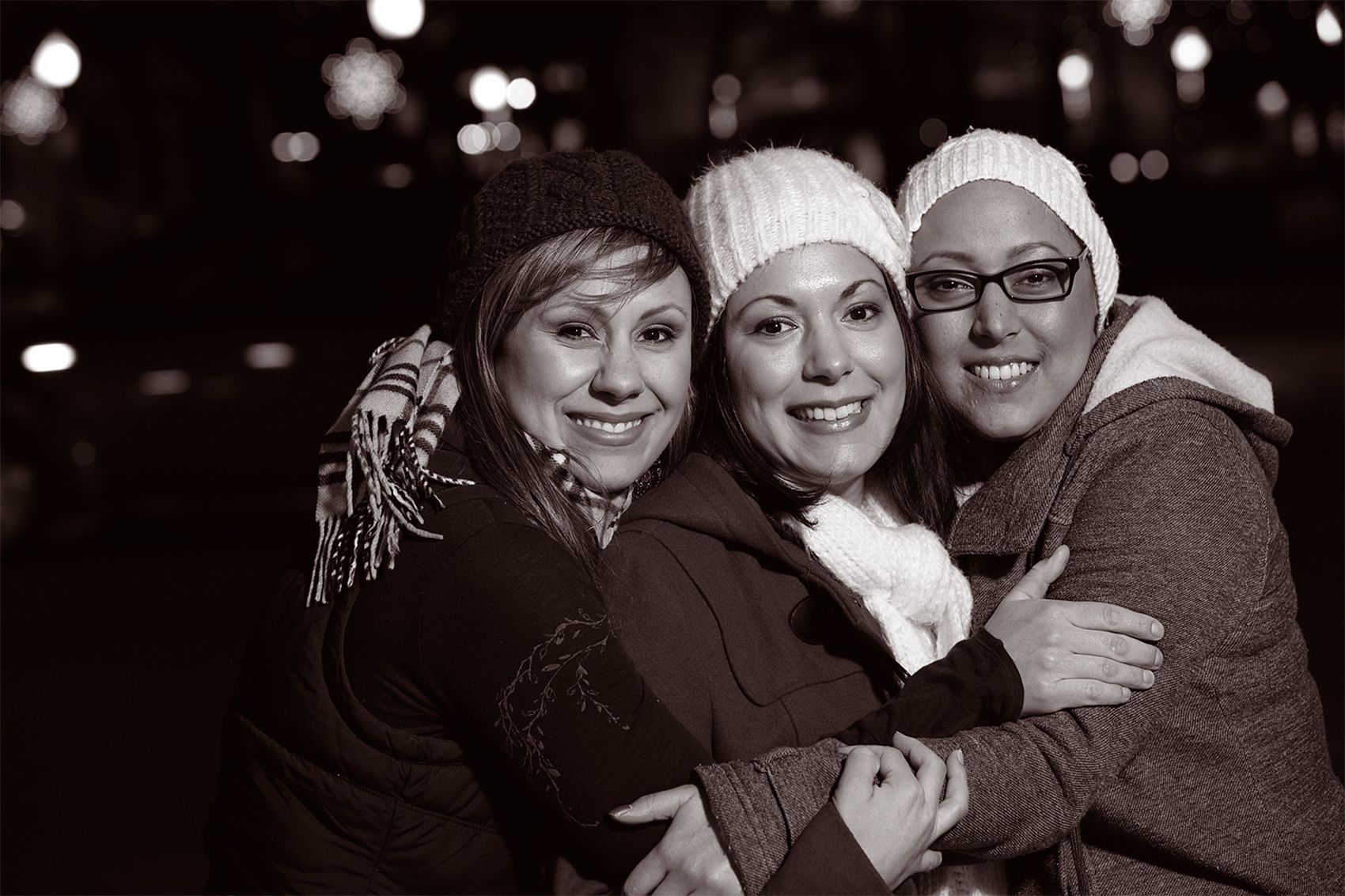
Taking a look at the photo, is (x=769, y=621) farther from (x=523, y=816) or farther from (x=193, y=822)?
(x=193, y=822)

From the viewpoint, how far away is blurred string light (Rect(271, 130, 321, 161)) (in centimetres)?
1285

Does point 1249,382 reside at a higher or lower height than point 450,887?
higher

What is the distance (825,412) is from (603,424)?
52cm

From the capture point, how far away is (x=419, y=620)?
2.28 m

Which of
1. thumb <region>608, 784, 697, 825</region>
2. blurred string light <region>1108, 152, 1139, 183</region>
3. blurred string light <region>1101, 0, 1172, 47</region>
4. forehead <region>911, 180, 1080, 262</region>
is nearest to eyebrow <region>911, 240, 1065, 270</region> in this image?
forehead <region>911, 180, 1080, 262</region>

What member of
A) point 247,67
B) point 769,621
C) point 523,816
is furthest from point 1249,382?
point 247,67

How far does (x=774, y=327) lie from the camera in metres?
2.94

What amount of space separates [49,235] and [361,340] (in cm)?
339

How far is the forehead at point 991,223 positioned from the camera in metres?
3.11

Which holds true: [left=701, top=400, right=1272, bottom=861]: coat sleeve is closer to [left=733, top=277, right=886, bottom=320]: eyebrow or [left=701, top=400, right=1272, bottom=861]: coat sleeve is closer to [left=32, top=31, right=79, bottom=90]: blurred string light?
[left=733, top=277, right=886, bottom=320]: eyebrow

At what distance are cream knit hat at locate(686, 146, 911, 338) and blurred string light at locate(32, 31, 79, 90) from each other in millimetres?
11420

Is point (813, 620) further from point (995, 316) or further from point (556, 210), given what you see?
point (556, 210)

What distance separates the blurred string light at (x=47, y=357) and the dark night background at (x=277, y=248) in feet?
0.36

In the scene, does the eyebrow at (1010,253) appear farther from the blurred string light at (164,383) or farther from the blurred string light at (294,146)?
the blurred string light at (294,146)
